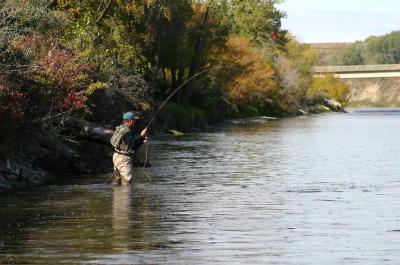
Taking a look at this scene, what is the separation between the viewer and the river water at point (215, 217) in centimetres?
1267

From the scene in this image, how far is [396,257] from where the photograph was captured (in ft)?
40.5

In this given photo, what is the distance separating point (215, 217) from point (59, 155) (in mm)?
9008

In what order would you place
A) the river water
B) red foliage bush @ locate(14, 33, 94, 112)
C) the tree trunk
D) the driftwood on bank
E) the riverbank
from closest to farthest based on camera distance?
1. the river water
2. the riverbank
3. red foliage bush @ locate(14, 33, 94, 112)
4. the driftwood on bank
5. the tree trunk

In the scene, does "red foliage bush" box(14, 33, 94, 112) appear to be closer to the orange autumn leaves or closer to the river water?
the river water

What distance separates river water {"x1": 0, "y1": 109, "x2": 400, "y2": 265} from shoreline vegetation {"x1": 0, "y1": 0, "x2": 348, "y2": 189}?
1432 mm

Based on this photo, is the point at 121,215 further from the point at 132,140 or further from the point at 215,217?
the point at 132,140

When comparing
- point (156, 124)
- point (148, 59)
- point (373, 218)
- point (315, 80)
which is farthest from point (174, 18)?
point (315, 80)

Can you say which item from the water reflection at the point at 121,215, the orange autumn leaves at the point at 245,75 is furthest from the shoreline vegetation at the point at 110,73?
the water reflection at the point at 121,215

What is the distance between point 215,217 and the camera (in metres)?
16.5

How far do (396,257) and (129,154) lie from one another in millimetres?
9320

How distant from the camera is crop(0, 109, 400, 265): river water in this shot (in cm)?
1267

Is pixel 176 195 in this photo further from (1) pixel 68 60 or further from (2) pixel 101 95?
(2) pixel 101 95

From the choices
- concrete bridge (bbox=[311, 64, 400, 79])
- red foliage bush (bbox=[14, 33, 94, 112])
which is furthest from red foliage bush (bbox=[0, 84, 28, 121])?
concrete bridge (bbox=[311, 64, 400, 79])

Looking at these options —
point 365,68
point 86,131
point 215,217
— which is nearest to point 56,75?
point 86,131
